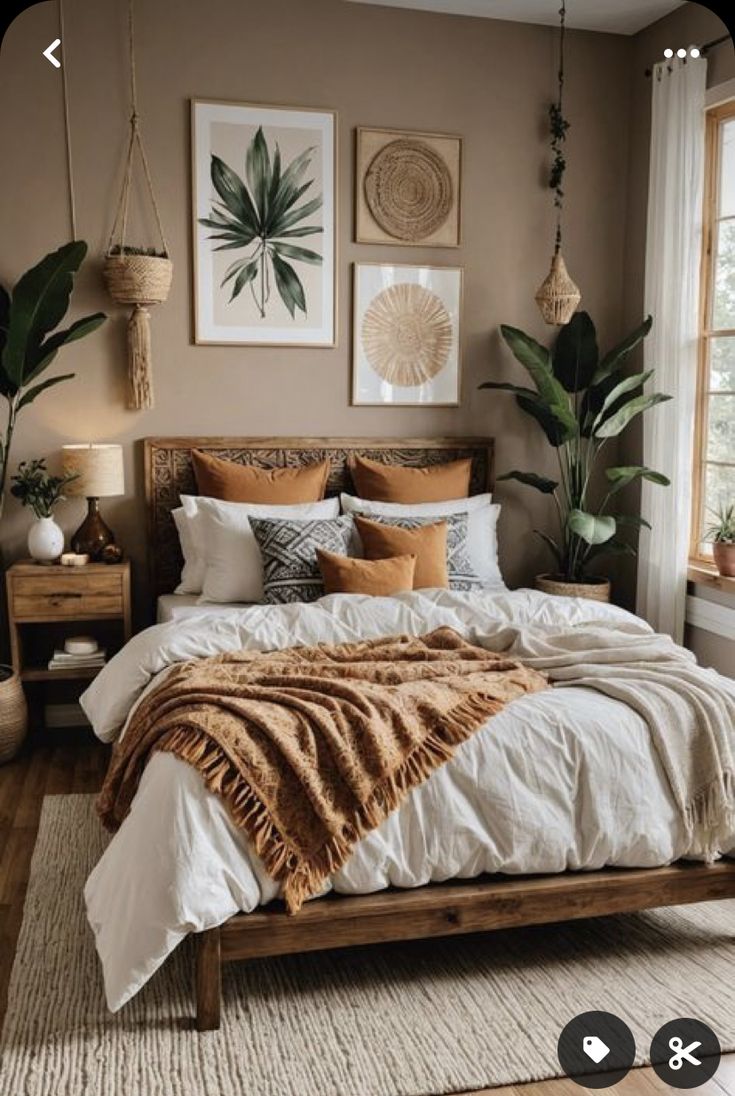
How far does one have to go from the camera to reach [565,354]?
483 centimetres

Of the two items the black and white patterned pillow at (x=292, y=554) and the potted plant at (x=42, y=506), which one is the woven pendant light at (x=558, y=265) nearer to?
the black and white patterned pillow at (x=292, y=554)

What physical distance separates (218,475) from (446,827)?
7.84 feet

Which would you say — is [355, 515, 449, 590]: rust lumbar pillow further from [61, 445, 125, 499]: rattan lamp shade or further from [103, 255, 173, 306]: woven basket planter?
[103, 255, 173, 306]: woven basket planter

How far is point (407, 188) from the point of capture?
15.5 feet

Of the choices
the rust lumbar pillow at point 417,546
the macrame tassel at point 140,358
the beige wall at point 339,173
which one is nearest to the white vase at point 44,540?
the beige wall at point 339,173

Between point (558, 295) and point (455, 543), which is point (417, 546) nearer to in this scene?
point (455, 543)

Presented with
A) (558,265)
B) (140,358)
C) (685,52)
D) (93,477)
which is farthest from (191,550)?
(685,52)

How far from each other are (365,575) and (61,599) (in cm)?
127

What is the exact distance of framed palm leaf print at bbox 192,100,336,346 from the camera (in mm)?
4496

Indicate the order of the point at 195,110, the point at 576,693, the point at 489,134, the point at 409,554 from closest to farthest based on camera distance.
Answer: the point at 576,693 → the point at 409,554 → the point at 195,110 → the point at 489,134

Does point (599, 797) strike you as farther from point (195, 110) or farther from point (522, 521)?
point (195, 110)

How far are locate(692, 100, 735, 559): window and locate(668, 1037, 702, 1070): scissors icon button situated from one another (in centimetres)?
263

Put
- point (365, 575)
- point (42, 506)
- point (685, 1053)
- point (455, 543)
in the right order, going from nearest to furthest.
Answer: point (685, 1053), point (365, 575), point (42, 506), point (455, 543)

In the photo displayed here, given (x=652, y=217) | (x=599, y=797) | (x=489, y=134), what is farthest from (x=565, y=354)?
(x=599, y=797)
